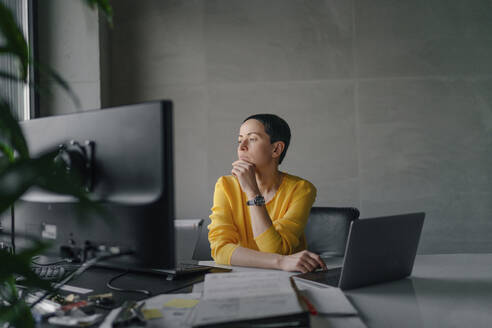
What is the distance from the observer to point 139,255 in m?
0.82

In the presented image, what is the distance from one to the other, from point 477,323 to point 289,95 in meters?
2.52

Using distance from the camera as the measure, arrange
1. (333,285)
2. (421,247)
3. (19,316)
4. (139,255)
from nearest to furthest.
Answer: (19,316) → (139,255) → (333,285) → (421,247)

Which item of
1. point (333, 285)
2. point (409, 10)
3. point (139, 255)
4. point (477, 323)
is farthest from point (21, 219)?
point (409, 10)

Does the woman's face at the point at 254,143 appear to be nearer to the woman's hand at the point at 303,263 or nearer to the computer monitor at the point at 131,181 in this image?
the woman's hand at the point at 303,263

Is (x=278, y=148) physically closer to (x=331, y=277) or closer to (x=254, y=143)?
(x=254, y=143)

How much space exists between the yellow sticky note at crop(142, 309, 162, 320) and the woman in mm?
627

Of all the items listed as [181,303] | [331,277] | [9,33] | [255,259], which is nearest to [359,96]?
[255,259]

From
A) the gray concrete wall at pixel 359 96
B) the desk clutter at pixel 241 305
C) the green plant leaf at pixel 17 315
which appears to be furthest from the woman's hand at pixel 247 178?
the gray concrete wall at pixel 359 96

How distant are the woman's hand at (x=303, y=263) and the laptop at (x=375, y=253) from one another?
38 millimetres

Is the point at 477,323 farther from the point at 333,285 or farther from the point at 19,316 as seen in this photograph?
the point at 19,316

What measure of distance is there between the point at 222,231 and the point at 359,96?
2044 millimetres

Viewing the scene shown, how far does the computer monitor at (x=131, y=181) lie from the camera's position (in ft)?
2.63

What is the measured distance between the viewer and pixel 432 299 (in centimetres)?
106

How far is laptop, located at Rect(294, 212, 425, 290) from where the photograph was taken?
1084 mm
